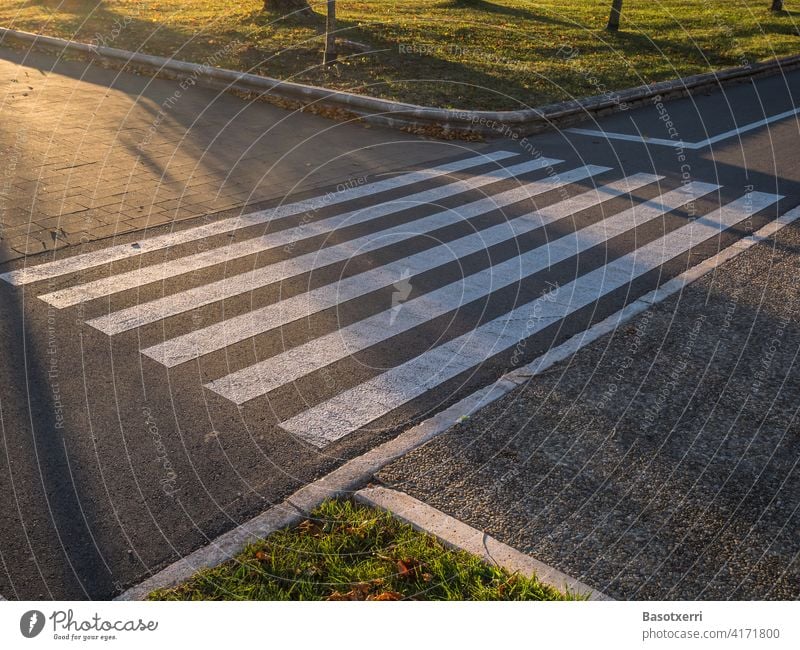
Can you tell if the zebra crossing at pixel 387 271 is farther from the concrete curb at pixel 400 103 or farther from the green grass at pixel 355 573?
the concrete curb at pixel 400 103

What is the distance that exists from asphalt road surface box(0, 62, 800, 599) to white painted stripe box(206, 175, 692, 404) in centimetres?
2

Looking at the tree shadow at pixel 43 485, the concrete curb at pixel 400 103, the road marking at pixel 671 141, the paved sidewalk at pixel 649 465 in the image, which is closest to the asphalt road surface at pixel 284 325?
the tree shadow at pixel 43 485

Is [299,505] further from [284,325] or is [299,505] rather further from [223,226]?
[223,226]

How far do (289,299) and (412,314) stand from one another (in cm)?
104

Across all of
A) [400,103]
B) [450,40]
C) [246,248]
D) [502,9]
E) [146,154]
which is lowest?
[246,248]

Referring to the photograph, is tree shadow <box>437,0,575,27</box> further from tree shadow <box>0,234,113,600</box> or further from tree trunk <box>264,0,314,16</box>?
tree shadow <box>0,234,113,600</box>

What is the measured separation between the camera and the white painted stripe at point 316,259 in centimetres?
654

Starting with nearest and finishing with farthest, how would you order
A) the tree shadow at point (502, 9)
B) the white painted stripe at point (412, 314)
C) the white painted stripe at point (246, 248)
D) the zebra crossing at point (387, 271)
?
the white painted stripe at point (412, 314) < the zebra crossing at point (387, 271) < the white painted stripe at point (246, 248) < the tree shadow at point (502, 9)

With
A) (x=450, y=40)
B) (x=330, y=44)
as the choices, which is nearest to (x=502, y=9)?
(x=450, y=40)

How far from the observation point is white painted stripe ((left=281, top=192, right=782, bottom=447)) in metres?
5.74

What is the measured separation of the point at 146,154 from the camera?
11.6m

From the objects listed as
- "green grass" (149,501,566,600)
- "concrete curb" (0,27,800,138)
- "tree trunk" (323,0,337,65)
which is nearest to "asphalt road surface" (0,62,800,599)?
"green grass" (149,501,566,600)

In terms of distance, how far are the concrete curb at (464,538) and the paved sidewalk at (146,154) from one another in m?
5.09

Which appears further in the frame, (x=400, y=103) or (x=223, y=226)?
(x=400, y=103)
